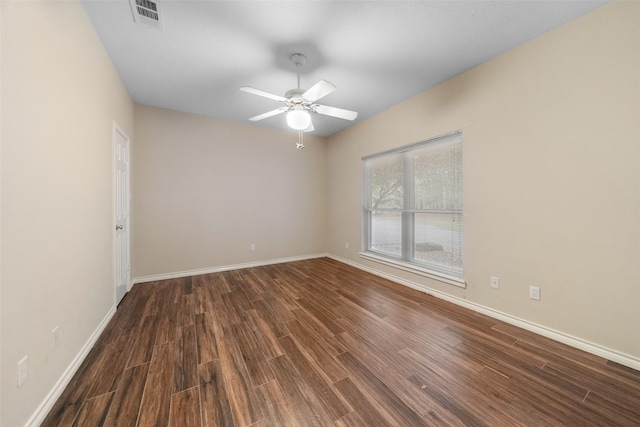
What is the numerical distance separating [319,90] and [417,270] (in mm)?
2596

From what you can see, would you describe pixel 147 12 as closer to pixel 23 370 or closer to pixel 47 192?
pixel 47 192

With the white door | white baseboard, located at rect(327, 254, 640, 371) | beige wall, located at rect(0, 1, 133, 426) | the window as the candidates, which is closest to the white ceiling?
beige wall, located at rect(0, 1, 133, 426)

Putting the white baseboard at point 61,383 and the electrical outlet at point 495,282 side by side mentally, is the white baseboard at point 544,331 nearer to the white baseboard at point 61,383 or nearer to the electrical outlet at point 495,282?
the electrical outlet at point 495,282

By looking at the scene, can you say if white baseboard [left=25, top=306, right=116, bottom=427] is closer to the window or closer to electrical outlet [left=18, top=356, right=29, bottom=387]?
electrical outlet [left=18, top=356, right=29, bottom=387]

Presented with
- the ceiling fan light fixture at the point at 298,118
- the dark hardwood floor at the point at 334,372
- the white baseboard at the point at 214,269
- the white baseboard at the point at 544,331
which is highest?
the ceiling fan light fixture at the point at 298,118

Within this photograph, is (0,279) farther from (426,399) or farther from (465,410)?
(465,410)

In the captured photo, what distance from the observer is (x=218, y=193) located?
4.06 metres

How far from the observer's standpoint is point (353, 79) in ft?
9.16

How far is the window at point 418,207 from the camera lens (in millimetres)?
2879

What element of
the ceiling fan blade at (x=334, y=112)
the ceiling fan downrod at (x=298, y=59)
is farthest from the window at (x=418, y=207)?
the ceiling fan downrod at (x=298, y=59)

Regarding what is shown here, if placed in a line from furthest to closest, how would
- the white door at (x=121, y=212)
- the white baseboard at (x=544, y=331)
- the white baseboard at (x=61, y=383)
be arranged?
the white door at (x=121, y=212), the white baseboard at (x=544, y=331), the white baseboard at (x=61, y=383)

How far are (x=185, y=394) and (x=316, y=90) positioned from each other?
94.9 inches

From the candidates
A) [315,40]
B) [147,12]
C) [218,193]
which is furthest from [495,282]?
[218,193]

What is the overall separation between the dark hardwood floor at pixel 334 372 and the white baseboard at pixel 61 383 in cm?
4
